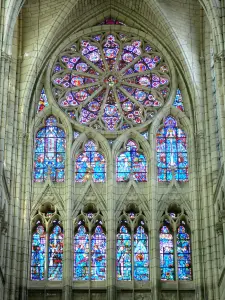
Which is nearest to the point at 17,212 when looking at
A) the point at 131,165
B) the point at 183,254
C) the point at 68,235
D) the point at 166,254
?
the point at 68,235

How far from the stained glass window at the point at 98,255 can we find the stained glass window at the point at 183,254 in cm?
209

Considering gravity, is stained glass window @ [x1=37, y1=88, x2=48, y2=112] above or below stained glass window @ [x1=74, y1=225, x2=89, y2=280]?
above

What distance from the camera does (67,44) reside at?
99.9 ft

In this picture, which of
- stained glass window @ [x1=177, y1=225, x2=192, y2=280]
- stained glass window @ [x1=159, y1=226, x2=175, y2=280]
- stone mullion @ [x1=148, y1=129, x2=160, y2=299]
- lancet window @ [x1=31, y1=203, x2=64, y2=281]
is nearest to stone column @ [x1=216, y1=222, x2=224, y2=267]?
stained glass window @ [x1=177, y1=225, x2=192, y2=280]

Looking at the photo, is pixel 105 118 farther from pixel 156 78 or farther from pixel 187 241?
pixel 187 241

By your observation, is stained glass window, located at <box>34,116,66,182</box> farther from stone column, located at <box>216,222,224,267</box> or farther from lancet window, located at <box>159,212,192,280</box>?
stone column, located at <box>216,222,224,267</box>

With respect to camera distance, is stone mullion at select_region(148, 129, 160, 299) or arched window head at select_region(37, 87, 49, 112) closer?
stone mullion at select_region(148, 129, 160, 299)

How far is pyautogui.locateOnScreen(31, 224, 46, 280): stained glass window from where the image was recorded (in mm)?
26875

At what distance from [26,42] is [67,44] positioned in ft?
5.05

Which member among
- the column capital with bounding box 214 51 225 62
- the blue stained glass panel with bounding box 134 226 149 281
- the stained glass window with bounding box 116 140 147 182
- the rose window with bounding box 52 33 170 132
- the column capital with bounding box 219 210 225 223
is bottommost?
the blue stained glass panel with bounding box 134 226 149 281

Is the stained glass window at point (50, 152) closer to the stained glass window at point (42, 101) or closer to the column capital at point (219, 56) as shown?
the stained glass window at point (42, 101)

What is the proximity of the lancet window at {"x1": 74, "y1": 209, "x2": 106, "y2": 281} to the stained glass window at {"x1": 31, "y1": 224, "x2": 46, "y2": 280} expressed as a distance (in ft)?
2.95

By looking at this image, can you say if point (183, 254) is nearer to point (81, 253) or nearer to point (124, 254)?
point (124, 254)

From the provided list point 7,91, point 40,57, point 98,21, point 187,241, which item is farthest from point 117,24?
point 187,241
